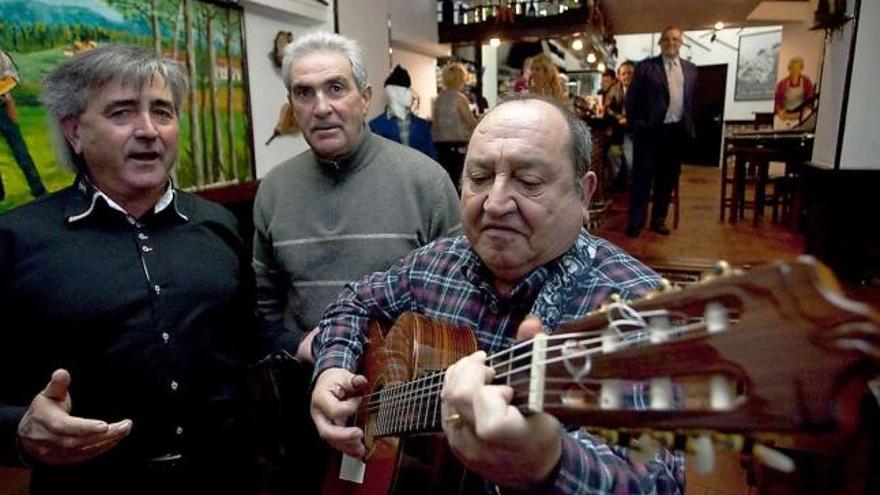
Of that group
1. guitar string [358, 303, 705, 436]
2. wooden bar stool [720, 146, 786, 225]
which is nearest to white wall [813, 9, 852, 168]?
wooden bar stool [720, 146, 786, 225]

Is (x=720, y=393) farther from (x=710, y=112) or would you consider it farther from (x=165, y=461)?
(x=710, y=112)

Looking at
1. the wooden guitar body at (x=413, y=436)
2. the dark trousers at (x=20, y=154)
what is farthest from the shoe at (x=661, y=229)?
→ the dark trousers at (x=20, y=154)

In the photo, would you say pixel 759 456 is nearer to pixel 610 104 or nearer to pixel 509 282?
pixel 509 282

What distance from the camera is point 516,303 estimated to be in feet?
3.71

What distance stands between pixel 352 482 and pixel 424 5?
641 centimetres

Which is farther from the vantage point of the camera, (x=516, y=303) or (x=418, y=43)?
(x=418, y=43)

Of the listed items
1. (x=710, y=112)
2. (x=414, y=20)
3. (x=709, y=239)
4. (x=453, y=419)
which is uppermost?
(x=414, y=20)

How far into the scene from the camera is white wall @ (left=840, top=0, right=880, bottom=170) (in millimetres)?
3773

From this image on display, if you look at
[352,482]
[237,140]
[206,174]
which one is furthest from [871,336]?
[237,140]

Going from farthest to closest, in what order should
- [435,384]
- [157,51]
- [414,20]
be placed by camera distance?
[414,20] < [157,51] < [435,384]

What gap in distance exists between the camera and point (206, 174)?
114 inches

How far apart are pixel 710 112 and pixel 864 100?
1117 centimetres

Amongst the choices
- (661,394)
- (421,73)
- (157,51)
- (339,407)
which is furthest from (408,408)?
(421,73)

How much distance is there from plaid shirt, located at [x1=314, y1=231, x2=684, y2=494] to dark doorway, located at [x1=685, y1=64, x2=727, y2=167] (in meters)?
14.2
